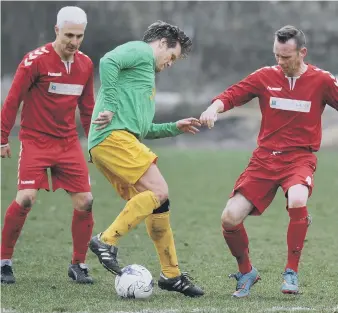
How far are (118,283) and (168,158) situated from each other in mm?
17387

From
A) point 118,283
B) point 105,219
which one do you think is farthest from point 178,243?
point 118,283

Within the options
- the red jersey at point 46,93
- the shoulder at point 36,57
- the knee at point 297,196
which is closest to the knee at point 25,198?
the red jersey at point 46,93

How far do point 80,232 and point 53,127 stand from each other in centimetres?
90

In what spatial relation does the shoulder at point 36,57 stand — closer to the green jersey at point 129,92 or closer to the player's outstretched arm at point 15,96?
the player's outstretched arm at point 15,96

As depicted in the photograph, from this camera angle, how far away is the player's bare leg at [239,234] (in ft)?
22.6

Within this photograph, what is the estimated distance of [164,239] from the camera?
6.84 meters

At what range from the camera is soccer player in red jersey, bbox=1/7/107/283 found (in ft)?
24.0

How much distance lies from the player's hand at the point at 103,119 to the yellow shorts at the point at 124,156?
0.30 ft

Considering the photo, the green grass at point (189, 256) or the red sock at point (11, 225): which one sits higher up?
the red sock at point (11, 225)

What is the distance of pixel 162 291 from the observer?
7059 mm

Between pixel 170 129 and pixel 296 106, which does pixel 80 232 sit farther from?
pixel 296 106

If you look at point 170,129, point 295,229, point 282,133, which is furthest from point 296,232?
point 170,129

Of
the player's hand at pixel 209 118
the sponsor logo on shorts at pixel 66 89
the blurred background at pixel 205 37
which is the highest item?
the sponsor logo on shorts at pixel 66 89

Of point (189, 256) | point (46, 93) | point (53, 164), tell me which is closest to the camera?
point (46, 93)
